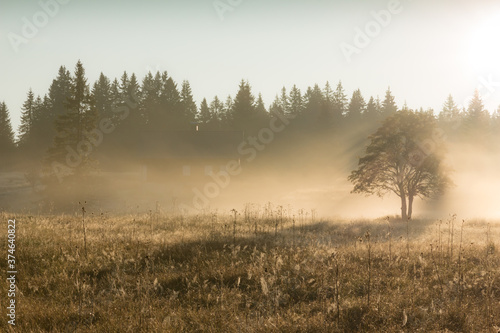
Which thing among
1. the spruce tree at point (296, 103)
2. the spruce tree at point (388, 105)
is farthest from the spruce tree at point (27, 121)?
the spruce tree at point (388, 105)

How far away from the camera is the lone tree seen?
29.7 m

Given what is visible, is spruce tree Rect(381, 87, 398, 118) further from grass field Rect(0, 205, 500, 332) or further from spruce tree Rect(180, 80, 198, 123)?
grass field Rect(0, 205, 500, 332)

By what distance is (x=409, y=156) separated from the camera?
30.2 meters

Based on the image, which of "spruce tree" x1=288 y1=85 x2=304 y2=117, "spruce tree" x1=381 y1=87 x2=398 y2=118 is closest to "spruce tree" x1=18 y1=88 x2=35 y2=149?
"spruce tree" x1=288 y1=85 x2=304 y2=117

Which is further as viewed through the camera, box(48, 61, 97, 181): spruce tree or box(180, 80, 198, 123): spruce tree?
box(180, 80, 198, 123): spruce tree

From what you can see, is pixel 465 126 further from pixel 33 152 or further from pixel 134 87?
pixel 33 152

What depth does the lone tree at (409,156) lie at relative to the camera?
29.7 metres

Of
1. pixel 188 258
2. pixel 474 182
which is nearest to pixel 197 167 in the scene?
pixel 474 182

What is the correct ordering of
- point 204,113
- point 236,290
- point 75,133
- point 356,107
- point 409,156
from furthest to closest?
point 356,107 < point 204,113 < point 75,133 < point 409,156 < point 236,290

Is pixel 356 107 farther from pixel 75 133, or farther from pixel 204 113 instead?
pixel 75 133

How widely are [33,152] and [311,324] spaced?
2944 inches

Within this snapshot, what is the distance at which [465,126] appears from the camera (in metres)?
78.8

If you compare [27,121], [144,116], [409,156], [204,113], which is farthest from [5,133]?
[409,156]

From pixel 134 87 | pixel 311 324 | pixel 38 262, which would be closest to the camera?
pixel 311 324
